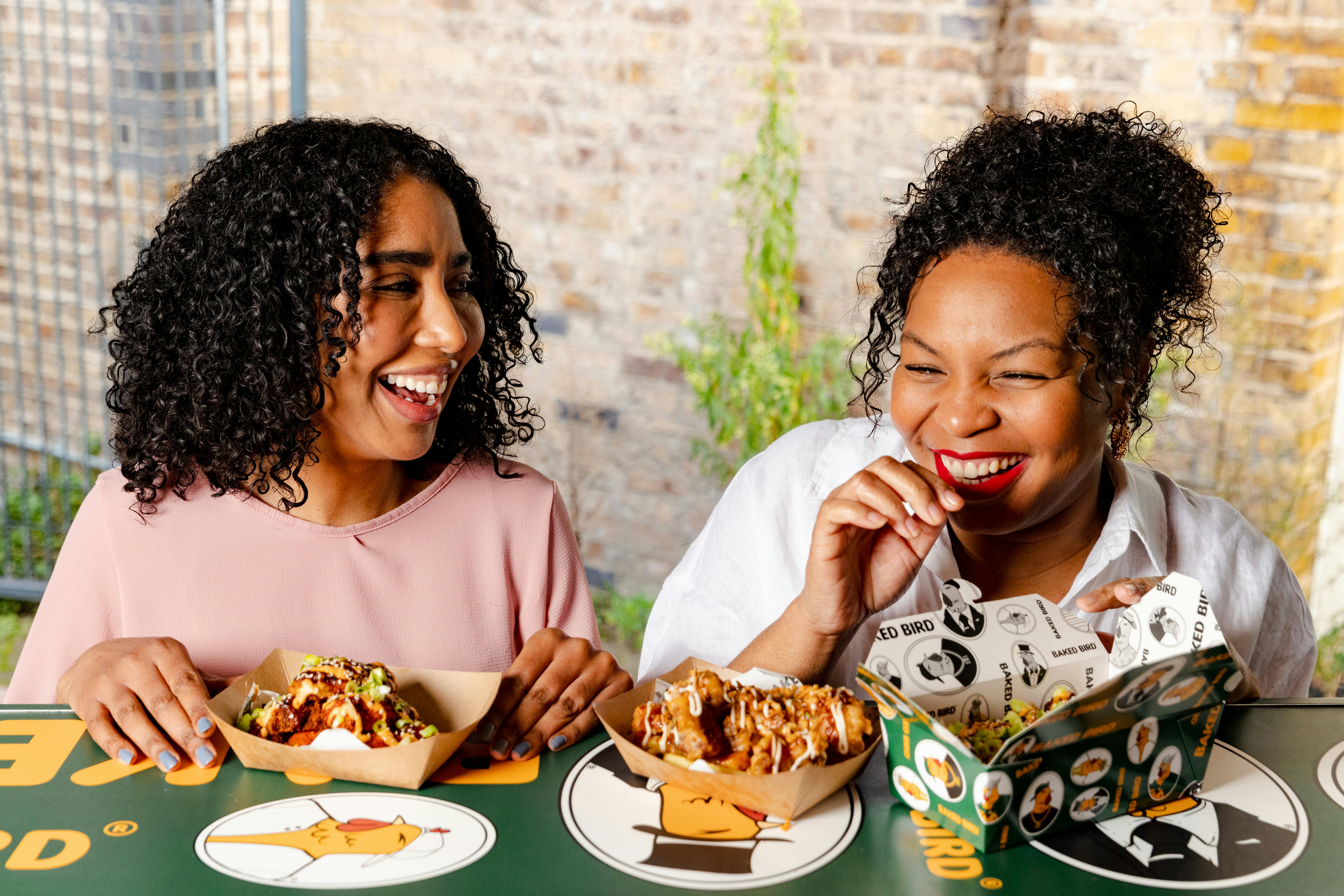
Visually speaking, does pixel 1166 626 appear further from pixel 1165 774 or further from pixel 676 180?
pixel 676 180

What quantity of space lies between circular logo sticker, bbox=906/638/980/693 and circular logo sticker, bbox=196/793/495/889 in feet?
1.44

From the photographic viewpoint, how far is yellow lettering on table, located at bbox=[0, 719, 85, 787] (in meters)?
1.20

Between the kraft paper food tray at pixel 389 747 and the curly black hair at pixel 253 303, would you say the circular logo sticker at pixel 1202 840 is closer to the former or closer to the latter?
the kraft paper food tray at pixel 389 747

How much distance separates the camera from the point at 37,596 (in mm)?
3842

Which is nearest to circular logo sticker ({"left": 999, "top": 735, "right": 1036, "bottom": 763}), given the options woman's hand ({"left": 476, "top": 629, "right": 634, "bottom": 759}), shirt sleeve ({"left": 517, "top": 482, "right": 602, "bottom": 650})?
woman's hand ({"left": 476, "top": 629, "right": 634, "bottom": 759})

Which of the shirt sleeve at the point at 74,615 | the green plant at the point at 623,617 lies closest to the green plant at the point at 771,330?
the green plant at the point at 623,617

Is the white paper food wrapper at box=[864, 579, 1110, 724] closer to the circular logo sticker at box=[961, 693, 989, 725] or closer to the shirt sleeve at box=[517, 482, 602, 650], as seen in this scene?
the circular logo sticker at box=[961, 693, 989, 725]

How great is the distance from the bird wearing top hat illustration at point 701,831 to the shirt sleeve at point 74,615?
2.86ft

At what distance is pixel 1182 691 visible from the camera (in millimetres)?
1140

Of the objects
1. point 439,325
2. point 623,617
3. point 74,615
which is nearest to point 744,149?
point 623,617

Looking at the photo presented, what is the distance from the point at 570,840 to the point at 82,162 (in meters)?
3.29

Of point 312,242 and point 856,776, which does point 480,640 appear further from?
point 856,776

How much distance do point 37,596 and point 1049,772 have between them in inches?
140

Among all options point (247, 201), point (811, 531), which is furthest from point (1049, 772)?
point (247, 201)
